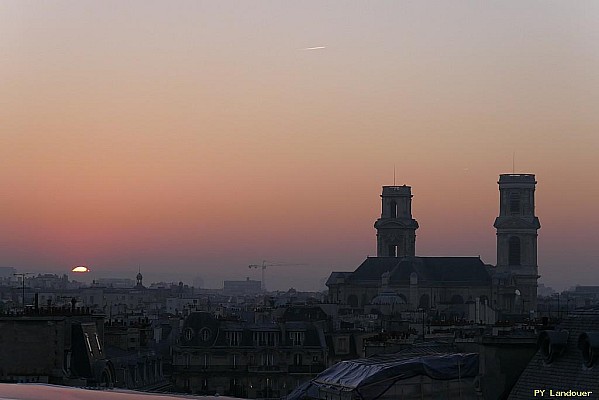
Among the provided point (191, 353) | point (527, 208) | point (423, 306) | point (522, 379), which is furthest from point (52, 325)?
point (527, 208)

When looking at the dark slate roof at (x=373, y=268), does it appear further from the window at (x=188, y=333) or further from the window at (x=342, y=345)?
the window at (x=188, y=333)

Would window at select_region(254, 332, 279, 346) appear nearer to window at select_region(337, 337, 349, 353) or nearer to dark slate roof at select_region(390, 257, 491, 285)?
window at select_region(337, 337, 349, 353)

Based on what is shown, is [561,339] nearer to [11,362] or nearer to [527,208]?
[11,362]

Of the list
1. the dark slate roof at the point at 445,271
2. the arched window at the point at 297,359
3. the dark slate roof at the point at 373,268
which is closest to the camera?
the arched window at the point at 297,359

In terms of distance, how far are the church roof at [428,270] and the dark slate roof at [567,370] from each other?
144658 millimetres

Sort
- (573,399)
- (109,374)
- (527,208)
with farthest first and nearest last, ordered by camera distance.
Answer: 1. (527,208)
2. (109,374)
3. (573,399)

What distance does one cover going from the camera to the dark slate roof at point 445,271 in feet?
539

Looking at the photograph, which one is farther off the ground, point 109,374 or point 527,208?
point 527,208

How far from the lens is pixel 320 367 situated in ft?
190

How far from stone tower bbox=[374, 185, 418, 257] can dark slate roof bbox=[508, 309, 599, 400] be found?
164 metres

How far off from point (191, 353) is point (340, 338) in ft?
23.8

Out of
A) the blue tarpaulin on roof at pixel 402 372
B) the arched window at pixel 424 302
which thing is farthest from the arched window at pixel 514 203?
the blue tarpaulin on roof at pixel 402 372

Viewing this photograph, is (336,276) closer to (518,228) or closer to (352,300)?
(352,300)

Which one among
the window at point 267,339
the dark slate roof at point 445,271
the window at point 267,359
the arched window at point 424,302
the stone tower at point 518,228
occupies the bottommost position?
the window at point 267,359
